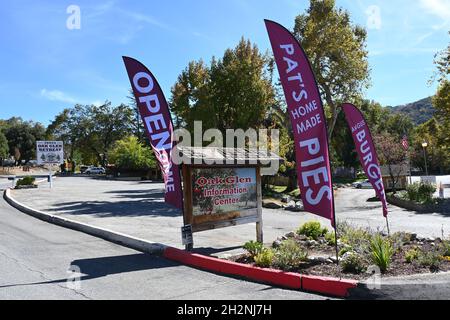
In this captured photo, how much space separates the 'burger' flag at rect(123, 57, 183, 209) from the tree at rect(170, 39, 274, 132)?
21013mm

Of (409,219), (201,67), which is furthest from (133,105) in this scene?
(409,219)

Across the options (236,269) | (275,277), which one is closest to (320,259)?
(275,277)

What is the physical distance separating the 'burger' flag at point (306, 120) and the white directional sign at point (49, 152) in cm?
2851

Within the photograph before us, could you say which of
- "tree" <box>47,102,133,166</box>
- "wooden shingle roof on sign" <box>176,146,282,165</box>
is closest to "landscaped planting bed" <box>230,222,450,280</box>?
"wooden shingle roof on sign" <box>176,146,282,165</box>

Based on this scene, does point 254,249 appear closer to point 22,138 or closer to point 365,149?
point 365,149

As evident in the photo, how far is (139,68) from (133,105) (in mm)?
76227

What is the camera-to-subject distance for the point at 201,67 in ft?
125

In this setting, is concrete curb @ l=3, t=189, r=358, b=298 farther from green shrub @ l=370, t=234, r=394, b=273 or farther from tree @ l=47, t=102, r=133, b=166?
tree @ l=47, t=102, r=133, b=166

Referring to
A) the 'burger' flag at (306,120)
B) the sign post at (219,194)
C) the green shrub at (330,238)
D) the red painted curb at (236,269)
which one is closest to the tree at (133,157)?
the sign post at (219,194)

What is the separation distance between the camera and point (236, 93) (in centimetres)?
3089

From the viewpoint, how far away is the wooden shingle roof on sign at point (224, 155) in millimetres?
8977

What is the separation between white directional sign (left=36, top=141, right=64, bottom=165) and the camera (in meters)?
33.1

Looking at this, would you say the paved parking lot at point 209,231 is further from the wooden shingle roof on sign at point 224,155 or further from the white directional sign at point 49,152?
the white directional sign at point 49,152
